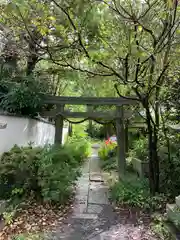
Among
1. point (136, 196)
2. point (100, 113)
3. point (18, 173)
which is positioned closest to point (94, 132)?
point (100, 113)

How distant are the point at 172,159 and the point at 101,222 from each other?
238 cm

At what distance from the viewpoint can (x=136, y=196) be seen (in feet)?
16.9

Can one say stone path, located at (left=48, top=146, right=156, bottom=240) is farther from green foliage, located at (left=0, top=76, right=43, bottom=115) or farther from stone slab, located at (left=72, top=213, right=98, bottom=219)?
green foliage, located at (left=0, top=76, right=43, bottom=115)

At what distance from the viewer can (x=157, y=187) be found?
5.29 meters

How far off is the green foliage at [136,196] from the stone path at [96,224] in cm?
30

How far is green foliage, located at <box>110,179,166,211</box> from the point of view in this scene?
4.89m

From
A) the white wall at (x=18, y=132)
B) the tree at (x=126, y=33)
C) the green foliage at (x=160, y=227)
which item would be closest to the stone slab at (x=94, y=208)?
the green foliage at (x=160, y=227)

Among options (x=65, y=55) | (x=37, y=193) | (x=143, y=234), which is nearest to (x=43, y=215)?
(x=37, y=193)

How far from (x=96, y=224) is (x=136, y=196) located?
1303 mm

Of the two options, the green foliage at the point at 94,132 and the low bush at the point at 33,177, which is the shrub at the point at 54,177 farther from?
the green foliage at the point at 94,132

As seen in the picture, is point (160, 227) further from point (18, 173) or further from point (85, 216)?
point (18, 173)

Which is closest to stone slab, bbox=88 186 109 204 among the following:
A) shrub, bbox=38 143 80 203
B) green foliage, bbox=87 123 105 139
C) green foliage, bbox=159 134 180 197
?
shrub, bbox=38 143 80 203

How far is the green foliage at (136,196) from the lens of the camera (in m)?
4.89

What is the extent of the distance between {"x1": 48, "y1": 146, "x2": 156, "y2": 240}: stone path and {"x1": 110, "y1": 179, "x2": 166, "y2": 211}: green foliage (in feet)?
0.98
